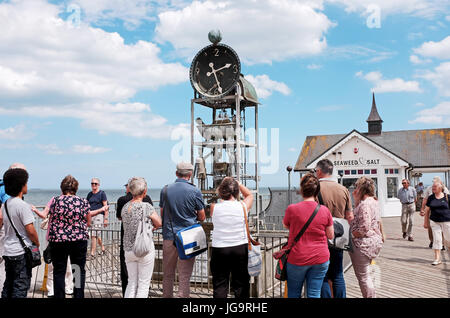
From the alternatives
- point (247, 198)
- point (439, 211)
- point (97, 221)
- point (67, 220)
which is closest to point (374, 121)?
point (439, 211)

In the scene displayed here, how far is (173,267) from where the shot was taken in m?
5.44

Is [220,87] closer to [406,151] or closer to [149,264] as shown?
[149,264]

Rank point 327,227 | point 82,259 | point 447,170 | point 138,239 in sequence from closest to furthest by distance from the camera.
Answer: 1. point 327,227
2. point 138,239
3. point 82,259
4. point 447,170

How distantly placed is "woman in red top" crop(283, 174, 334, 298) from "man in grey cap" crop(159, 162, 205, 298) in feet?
4.23

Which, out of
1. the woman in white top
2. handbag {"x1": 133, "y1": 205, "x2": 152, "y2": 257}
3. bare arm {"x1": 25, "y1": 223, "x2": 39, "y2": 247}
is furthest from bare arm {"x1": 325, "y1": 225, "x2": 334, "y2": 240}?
bare arm {"x1": 25, "y1": 223, "x2": 39, "y2": 247}

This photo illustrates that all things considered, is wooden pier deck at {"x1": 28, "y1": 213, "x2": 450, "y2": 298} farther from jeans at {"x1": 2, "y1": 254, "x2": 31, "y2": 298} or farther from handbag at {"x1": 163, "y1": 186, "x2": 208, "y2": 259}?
jeans at {"x1": 2, "y1": 254, "x2": 31, "y2": 298}

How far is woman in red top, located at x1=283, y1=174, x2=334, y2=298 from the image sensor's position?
436 cm

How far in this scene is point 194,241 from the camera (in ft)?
16.6

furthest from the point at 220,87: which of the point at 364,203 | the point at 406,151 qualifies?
the point at 406,151

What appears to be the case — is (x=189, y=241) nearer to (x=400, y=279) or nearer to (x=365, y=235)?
(x=365, y=235)

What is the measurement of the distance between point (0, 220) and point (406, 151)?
2887 centimetres

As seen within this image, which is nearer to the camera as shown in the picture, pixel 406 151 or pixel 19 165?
pixel 19 165

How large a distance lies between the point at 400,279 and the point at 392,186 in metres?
18.0
